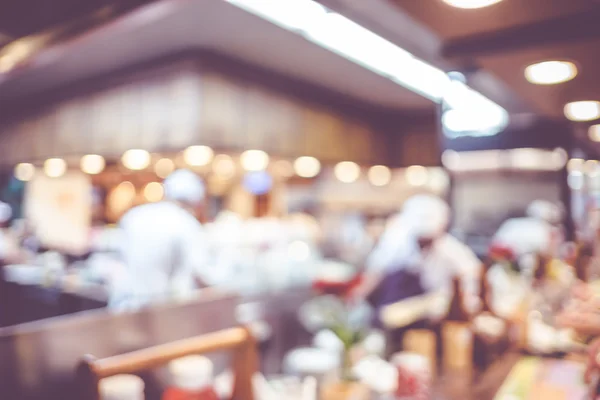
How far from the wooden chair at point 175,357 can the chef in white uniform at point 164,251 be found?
2.41 meters

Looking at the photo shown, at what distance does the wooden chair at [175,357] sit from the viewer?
1023 mm

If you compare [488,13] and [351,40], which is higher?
[351,40]

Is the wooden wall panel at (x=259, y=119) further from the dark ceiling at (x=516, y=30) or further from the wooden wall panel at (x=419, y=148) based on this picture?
the dark ceiling at (x=516, y=30)

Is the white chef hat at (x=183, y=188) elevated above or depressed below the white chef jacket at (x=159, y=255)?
above

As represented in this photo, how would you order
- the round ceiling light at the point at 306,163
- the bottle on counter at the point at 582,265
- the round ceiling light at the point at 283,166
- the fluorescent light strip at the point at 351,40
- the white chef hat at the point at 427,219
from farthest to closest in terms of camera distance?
the round ceiling light at the point at 283,166, the round ceiling light at the point at 306,163, the bottle on counter at the point at 582,265, the fluorescent light strip at the point at 351,40, the white chef hat at the point at 427,219

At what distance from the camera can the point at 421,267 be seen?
2947 mm

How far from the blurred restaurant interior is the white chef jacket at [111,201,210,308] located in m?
0.02

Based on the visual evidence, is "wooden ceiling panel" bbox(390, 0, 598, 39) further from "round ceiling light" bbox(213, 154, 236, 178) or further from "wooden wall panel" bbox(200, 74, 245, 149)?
"round ceiling light" bbox(213, 154, 236, 178)

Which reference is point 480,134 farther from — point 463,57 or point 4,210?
point 4,210

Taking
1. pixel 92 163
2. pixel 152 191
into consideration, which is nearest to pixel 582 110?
pixel 92 163

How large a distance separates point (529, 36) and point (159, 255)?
9.03ft

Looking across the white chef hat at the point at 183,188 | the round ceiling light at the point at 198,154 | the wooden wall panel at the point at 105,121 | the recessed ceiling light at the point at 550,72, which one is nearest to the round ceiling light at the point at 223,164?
the round ceiling light at the point at 198,154

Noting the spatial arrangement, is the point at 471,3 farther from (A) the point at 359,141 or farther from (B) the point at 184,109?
(A) the point at 359,141

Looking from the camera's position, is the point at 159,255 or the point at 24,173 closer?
the point at 159,255
